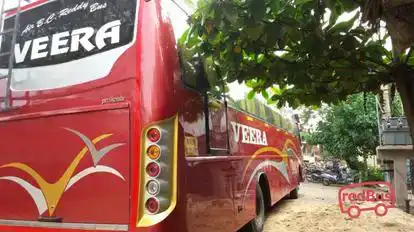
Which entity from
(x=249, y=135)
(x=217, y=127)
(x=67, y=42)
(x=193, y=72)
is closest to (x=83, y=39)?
(x=67, y=42)

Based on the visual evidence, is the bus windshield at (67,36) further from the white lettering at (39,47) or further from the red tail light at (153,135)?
the red tail light at (153,135)

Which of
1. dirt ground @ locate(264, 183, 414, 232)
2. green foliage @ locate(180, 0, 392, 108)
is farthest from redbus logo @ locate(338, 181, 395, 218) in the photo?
green foliage @ locate(180, 0, 392, 108)

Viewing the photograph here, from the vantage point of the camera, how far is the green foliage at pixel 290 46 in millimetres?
3068

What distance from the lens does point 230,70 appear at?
13.3 ft

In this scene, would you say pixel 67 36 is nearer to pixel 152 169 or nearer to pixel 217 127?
pixel 152 169

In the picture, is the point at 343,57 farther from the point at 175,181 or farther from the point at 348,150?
the point at 348,150

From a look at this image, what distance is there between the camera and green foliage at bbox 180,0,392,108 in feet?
10.1

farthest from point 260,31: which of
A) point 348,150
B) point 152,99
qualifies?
point 348,150

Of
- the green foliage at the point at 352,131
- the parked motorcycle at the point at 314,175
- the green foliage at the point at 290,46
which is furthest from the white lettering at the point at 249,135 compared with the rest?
the parked motorcycle at the point at 314,175

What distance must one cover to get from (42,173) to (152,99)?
49.5 inches

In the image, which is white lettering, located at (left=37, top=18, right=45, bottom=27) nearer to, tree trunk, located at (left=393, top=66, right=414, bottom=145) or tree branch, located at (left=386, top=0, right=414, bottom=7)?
tree branch, located at (left=386, top=0, right=414, bottom=7)

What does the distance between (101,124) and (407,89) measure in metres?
2.53

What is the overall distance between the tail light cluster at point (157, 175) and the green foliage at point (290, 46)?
841 millimetres

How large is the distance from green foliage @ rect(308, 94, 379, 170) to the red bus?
652 inches
